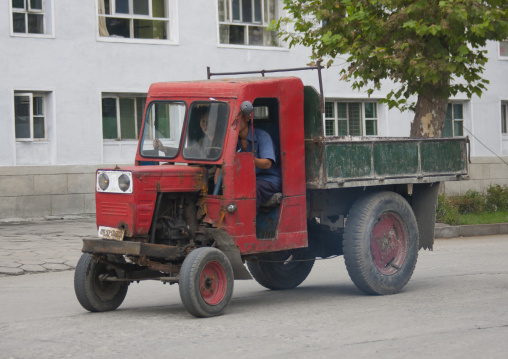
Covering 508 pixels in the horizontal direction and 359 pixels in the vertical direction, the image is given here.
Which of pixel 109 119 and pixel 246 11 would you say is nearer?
pixel 109 119

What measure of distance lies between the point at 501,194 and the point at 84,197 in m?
9.95

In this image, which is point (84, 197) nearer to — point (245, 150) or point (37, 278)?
point (37, 278)

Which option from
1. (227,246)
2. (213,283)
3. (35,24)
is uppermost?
(35,24)

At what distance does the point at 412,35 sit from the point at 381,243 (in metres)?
8.10

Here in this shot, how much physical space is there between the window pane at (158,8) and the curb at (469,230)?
841 centimetres

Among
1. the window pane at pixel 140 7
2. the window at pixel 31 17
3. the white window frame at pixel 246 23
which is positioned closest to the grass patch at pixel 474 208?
the white window frame at pixel 246 23

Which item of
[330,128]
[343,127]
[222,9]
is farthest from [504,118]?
[222,9]

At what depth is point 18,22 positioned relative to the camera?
1953cm

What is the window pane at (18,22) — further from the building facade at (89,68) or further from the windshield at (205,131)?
the windshield at (205,131)

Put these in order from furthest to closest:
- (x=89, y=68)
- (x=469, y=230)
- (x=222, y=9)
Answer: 1. (x=222, y=9)
2. (x=89, y=68)
3. (x=469, y=230)

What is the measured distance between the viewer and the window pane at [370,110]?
25297mm

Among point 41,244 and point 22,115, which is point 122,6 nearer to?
point 22,115

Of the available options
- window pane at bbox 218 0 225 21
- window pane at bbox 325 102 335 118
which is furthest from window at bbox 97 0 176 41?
window pane at bbox 325 102 335 118

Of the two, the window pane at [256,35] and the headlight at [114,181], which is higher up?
the window pane at [256,35]
